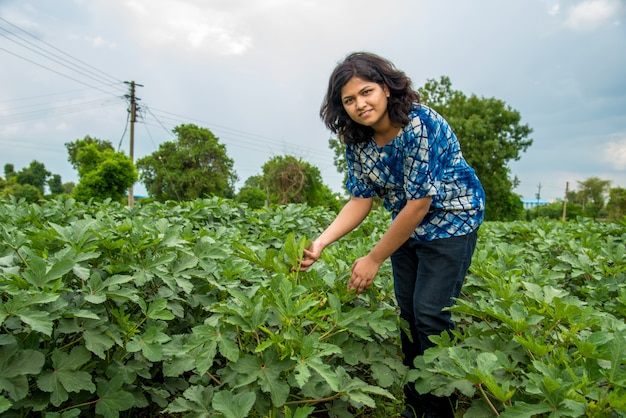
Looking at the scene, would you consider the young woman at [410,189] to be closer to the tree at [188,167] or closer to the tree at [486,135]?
the tree at [486,135]

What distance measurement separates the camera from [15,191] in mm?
47062

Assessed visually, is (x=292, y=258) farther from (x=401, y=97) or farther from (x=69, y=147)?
(x=69, y=147)

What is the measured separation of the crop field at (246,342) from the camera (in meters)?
1.55

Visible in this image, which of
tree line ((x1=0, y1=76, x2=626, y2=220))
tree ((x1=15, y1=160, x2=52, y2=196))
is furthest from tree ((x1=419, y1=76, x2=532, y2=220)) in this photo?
tree ((x1=15, y1=160, x2=52, y2=196))

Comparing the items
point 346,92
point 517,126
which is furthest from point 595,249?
point 517,126

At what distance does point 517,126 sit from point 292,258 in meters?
36.0

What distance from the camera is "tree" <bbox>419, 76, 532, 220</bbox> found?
31858mm

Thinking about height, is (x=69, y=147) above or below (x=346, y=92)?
above

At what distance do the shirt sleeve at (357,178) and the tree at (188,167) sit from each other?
4219cm

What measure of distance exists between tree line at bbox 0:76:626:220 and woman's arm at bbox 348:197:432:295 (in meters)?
10.7

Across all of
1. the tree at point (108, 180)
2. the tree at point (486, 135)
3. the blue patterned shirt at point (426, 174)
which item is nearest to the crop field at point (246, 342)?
the blue patterned shirt at point (426, 174)

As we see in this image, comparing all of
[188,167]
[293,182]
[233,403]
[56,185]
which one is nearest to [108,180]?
[293,182]

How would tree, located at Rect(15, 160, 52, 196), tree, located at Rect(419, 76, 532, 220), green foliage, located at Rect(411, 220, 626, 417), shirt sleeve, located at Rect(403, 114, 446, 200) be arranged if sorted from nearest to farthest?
green foliage, located at Rect(411, 220, 626, 417), shirt sleeve, located at Rect(403, 114, 446, 200), tree, located at Rect(419, 76, 532, 220), tree, located at Rect(15, 160, 52, 196)

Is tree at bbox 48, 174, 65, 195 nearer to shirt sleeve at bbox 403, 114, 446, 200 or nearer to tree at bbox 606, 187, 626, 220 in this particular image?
tree at bbox 606, 187, 626, 220
